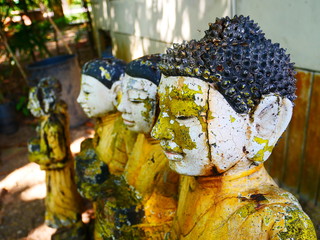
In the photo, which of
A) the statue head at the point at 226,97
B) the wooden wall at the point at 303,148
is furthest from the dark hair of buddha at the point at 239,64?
the wooden wall at the point at 303,148

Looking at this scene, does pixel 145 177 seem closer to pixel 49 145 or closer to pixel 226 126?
pixel 226 126

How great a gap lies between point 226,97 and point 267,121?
190 mm

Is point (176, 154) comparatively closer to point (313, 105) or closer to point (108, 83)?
point (108, 83)

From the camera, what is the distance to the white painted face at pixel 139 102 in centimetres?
188

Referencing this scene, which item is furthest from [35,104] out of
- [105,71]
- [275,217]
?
[275,217]

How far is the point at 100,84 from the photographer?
2.40 meters

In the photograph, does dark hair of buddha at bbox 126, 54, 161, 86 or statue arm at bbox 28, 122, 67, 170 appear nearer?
dark hair of buddha at bbox 126, 54, 161, 86

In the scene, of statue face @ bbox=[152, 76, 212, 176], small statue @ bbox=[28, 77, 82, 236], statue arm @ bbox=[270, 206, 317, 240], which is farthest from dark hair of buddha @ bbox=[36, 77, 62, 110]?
statue arm @ bbox=[270, 206, 317, 240]

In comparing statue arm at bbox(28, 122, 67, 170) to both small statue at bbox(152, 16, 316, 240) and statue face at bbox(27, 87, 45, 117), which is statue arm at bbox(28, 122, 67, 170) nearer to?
statue face at bbox(27, 87, 45, 117)

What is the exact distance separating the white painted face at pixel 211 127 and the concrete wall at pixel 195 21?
42 cm

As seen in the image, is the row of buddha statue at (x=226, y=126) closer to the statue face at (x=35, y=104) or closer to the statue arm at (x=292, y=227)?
the statue arm at (x=292, y=227)

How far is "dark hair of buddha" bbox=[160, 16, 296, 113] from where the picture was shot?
1.19 metres

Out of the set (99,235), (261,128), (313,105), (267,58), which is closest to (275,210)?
(261,128)

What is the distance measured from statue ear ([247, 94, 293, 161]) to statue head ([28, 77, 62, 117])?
77.2 inches
